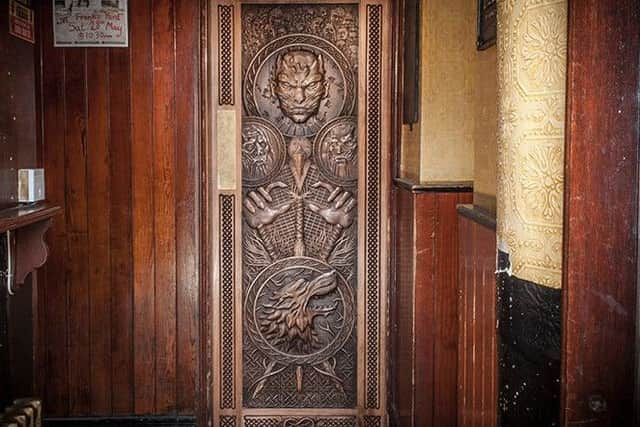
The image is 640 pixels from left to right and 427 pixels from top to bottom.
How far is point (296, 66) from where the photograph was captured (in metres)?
4.00

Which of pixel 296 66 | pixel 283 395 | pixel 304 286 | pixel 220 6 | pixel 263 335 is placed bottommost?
pixel 283 395

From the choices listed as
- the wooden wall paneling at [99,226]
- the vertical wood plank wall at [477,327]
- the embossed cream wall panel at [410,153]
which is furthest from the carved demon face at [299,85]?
the vertical wood plank wall at [477,327]

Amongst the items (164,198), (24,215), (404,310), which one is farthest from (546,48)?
(164,198)

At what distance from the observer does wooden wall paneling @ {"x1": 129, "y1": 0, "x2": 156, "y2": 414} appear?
3.86m

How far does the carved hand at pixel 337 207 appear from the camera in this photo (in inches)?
160

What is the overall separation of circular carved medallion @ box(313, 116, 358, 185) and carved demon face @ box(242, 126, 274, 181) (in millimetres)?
242

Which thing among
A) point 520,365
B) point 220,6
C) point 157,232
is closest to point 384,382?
point 157,232

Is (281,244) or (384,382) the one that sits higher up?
(281,244)

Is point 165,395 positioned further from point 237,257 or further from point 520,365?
point 520,365

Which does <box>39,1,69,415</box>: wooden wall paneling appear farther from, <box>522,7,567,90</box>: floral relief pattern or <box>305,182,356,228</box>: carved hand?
<box>522,7,567,90</box>: floral relief pattern

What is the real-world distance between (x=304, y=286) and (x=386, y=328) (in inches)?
18.6

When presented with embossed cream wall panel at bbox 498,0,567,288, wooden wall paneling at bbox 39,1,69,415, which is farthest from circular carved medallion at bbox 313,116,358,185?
embossed cream wall panel at bbox 498,0,567,288

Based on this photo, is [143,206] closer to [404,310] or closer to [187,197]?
[187,197]

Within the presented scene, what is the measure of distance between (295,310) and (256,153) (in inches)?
32.5
